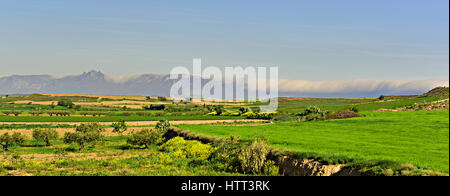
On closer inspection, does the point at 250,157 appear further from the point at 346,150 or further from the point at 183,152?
the point at 183,152

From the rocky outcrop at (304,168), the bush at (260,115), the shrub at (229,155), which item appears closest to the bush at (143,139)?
the shrub at (229,155)

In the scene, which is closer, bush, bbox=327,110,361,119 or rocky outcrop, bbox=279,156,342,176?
rocky outcrop, bbox=279,156,342,176

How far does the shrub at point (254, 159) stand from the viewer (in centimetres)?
2694

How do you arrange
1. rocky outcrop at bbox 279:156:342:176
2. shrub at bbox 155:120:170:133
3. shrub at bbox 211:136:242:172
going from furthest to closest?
shrub at bbox 155:120:170:133
shrub at bbox 211:136:242:172
rocky outcrop at bbox 279:156:342:176

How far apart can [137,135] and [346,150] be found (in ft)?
131

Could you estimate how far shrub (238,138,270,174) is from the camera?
1061 inches

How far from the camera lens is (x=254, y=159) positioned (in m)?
27.1

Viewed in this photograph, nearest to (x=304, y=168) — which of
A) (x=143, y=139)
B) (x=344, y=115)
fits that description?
(x=143, y=139)

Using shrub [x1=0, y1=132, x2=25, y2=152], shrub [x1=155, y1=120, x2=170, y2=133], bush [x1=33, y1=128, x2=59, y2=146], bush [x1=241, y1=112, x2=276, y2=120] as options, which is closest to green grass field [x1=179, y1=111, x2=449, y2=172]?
shrub [x1=155, y1=120, x2=170, y2=133]

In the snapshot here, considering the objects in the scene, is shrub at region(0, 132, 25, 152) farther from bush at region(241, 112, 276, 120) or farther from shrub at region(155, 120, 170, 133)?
bush at region(241, 112, 276, 120)
